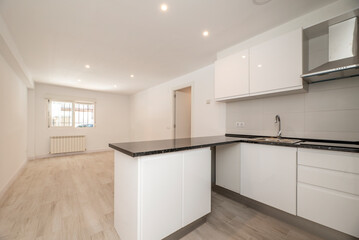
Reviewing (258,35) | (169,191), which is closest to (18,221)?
(169,191)

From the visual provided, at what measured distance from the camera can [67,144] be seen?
5.15 m

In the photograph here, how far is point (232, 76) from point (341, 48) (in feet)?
3.87

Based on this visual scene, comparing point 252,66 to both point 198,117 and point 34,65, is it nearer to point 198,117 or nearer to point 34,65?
point 198,117

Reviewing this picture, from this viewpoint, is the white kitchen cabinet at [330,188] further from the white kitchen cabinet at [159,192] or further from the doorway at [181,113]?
the doorway at [181,113]

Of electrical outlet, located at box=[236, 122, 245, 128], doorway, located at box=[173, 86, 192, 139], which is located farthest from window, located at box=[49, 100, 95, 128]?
electrical outlet, located at box=[236, 122, 245, 128]

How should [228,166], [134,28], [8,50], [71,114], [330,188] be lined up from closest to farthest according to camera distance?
1. [330,188]
2. [134,28]
3. [8,50]
4. [228,166]
5. [71,114]

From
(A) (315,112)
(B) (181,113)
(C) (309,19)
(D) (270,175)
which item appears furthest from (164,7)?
(B) (181,113)

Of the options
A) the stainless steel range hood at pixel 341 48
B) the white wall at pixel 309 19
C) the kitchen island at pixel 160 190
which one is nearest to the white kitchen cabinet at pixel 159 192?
the kitchen island at pixel 160 190

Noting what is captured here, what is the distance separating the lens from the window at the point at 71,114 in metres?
5.14

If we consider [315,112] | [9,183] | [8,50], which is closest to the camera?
[315,112]

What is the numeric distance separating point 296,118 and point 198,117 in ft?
6.07

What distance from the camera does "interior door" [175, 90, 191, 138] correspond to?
427 centimetres

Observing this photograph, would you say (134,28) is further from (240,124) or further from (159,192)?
(240,124)

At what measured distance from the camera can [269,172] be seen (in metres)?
1.81
